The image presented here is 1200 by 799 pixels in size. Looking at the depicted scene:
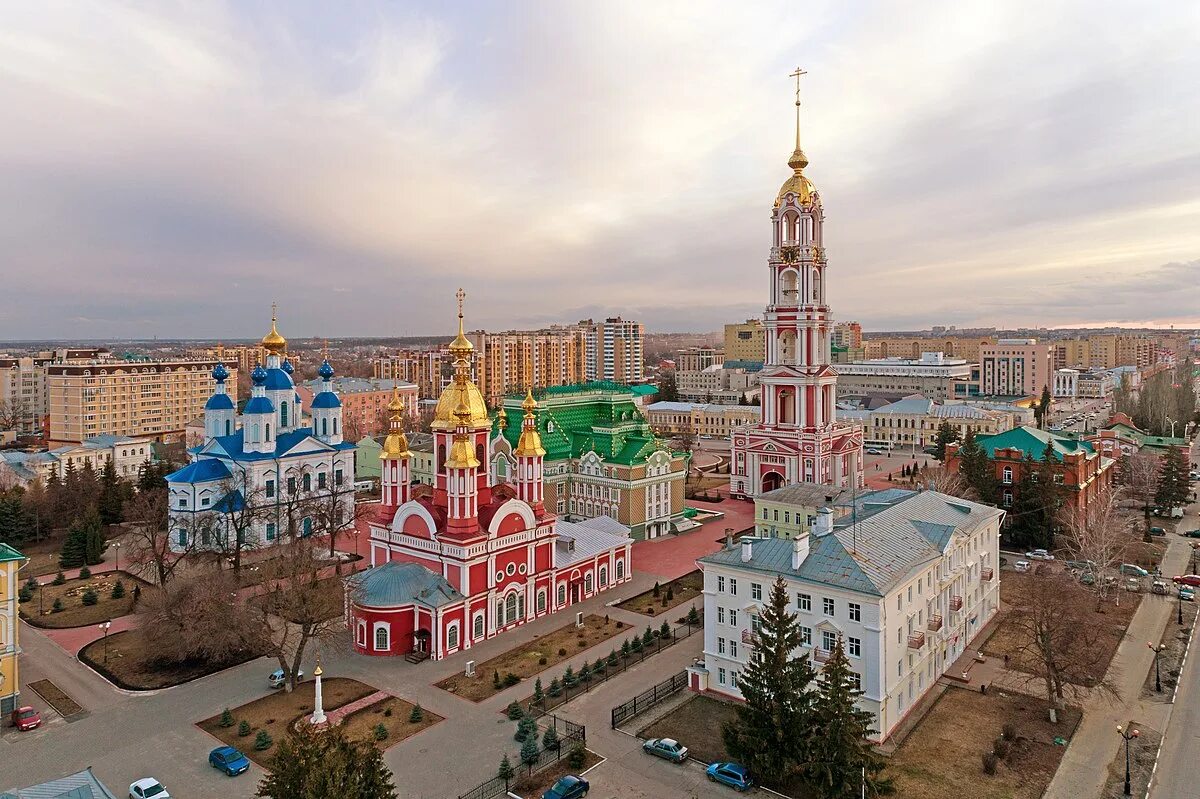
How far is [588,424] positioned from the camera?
45.9 m

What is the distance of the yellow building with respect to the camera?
22125 mm

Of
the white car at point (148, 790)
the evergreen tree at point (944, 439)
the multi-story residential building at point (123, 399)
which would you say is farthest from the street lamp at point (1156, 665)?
the multi-story residential building at point (123, 399)

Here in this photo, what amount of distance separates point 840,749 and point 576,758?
6631 millimetres

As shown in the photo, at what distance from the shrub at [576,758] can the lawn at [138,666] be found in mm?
11425

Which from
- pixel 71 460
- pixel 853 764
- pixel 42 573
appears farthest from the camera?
pixel 71 460

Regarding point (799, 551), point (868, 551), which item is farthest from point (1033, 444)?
point (799, 551)

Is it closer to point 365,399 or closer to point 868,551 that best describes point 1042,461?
point 868,551

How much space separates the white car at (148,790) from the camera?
57.3 ft

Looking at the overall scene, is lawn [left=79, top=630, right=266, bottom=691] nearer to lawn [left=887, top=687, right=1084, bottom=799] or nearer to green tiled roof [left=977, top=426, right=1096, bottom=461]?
lawn [left=887, top=687, right=1084, bottom=799]

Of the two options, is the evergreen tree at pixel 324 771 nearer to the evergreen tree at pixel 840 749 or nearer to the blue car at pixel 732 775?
the blue car at pixel 732 775

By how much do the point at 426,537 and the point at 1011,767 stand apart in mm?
19630

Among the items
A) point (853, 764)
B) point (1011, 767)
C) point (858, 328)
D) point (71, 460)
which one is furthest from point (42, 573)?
point (858, 328)

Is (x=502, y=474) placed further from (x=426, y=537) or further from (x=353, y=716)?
(x=353, y=716)

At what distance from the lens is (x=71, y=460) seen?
55719 mm
